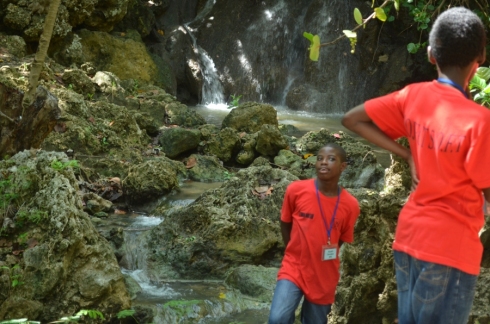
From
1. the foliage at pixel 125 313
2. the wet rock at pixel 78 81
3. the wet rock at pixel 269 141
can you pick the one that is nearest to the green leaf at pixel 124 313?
the foliage at pixel 125 313

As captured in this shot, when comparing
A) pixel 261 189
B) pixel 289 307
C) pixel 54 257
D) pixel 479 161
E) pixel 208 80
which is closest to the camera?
pixel 479 161

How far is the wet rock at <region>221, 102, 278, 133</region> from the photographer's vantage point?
10.8m

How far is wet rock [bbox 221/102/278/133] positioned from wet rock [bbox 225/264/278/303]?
17.5 feet

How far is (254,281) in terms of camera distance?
536 centimetres

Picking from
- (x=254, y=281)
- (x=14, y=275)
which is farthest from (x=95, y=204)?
(x=14, y=275)

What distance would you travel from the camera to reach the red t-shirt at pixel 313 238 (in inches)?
135

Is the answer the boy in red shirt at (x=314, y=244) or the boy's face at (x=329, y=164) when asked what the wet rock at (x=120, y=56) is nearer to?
the boy's face at (x=329, y=164)

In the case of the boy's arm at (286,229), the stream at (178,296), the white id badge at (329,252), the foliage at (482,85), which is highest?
the foliage at (482,85)

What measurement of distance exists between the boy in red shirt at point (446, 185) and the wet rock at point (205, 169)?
6.69 m

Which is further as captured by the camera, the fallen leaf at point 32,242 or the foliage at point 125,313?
the fallen leaf at point 32,242

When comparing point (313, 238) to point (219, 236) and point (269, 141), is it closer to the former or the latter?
point (219, 236)

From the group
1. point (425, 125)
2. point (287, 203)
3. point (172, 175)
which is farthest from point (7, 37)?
point (425, 125)

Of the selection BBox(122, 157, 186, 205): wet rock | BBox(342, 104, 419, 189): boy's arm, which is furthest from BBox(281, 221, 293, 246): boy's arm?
BBox(122, 157, 186, 205): wet rock

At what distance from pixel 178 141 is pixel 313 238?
21.3 ft
